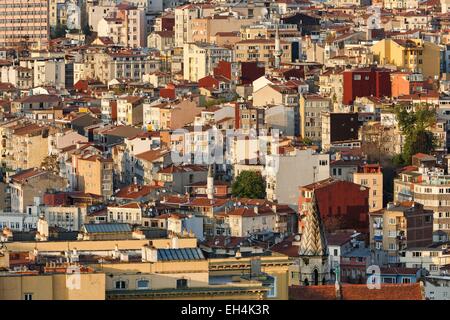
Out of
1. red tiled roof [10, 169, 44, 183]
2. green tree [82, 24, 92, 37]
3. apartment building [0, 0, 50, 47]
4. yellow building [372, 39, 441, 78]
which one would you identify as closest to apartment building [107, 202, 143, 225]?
red tiled roof [10, 169, 44, 183]

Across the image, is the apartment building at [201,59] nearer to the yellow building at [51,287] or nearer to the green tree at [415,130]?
the green tree at [415,130]

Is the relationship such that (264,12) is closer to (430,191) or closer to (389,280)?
(430,191)

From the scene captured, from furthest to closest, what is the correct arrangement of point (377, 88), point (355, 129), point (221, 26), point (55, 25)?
point (55, 25)
point (221, 26)
point (377, 88)
point (355, 129)

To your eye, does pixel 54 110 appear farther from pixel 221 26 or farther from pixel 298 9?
pixel 298 9

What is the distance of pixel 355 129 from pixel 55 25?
3260cm

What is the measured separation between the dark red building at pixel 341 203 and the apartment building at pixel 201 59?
64.4 feet

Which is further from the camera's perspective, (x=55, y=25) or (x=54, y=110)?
(x=55, y=25)

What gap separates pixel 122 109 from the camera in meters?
48.2

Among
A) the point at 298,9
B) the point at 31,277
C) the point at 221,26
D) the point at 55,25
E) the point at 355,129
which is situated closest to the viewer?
the point at 31,277

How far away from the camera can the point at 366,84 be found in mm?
46938

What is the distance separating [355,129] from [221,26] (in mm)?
19565

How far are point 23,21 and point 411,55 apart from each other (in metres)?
22.8

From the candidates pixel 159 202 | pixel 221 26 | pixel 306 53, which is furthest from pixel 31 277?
pixel 221 26

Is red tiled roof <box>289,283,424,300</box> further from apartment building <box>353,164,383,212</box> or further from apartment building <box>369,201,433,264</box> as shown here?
apartment building <box>353,164,383,212</box>
